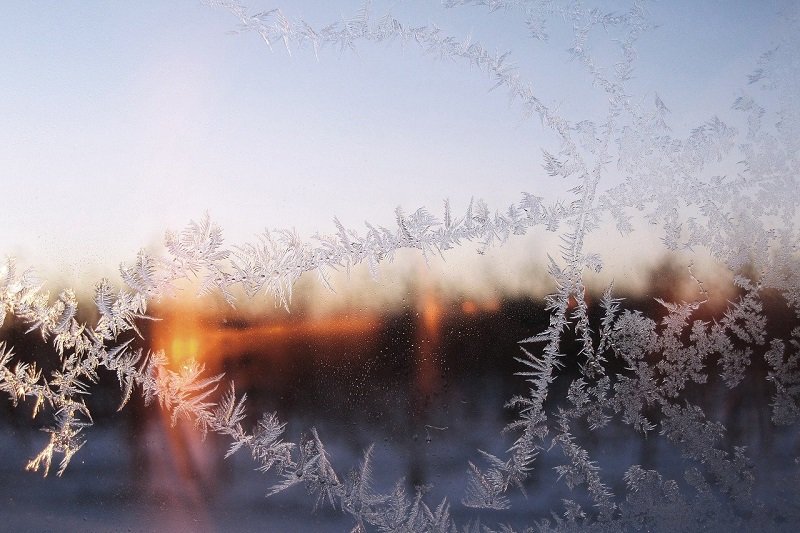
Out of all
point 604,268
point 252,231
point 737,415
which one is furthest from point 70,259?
point 737,415

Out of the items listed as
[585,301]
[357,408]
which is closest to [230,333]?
[357,408]

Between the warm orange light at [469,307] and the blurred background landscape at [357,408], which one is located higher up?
the warm orange light at [469,307]

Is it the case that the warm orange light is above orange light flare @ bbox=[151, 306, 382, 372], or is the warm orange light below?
above

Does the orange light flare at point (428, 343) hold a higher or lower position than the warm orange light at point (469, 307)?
lower

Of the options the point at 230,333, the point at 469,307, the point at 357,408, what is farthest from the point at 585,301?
the point at 230,333

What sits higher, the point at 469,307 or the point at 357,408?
the point at 469,307

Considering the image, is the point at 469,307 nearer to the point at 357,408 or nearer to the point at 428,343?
the point at 428,343

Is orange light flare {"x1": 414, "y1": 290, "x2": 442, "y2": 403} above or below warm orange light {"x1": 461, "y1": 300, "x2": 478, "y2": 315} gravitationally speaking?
below

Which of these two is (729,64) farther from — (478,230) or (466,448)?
(466,448)
